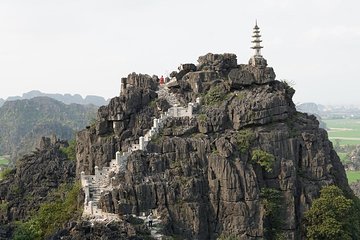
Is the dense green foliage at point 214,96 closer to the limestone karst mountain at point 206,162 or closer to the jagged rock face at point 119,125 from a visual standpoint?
the limestone karst mountain at point 206,162

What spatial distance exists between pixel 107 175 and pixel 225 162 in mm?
9251

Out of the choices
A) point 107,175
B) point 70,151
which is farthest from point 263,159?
point 70,151

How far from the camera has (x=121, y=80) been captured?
5312cm

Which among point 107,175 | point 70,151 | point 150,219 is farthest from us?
point 70,151

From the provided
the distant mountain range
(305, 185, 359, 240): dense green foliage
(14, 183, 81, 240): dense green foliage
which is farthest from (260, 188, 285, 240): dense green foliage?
the distant mountain range

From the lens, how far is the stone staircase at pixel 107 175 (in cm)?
4106

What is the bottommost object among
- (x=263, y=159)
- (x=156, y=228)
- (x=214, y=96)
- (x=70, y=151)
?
(x=156, y=228)

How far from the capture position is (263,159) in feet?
144

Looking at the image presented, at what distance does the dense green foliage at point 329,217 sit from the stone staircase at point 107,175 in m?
12.4

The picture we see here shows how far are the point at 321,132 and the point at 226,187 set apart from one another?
1135 centimetres

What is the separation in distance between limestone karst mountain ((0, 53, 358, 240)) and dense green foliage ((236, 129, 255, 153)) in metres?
0.08

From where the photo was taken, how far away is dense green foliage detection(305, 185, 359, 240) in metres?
42.7

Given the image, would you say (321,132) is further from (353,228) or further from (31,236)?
(31,236)

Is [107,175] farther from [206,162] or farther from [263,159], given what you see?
[263,159]
